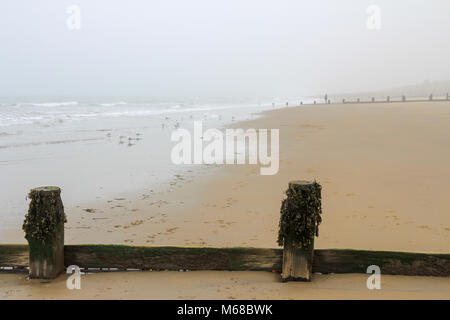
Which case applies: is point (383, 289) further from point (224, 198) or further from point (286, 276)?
point (224, 198)

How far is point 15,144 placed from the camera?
18.0 meters

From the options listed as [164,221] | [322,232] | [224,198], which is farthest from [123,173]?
[322,232]

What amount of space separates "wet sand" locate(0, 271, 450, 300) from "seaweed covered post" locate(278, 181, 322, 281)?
16 centimetres

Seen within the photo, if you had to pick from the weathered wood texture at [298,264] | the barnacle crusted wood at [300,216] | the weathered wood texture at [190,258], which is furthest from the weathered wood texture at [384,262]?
the barnacle crusted wood at [300,216]

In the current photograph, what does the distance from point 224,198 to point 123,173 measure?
156 inches

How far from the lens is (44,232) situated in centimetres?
450

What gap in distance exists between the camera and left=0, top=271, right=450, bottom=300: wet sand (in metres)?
4.25

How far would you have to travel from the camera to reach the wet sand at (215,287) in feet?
13.9

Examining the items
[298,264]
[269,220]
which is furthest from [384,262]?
[269,220]

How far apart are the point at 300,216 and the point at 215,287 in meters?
1.22

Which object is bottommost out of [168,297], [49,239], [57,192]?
[168,297]

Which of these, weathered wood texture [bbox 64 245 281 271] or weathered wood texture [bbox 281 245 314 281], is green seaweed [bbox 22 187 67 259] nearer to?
weathered wood texture [bbox 64 245 281 271]

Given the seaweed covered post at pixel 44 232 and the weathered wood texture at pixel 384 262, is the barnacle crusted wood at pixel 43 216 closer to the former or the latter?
the seaweed covered post at pixel 44 232

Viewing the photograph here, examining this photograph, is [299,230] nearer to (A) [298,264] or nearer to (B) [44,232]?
(A) [298,264]
